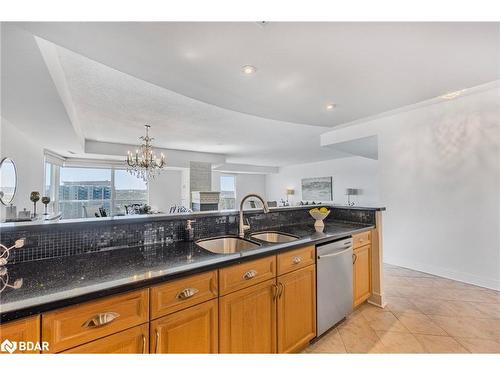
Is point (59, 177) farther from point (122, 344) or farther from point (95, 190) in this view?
point (122, 344)

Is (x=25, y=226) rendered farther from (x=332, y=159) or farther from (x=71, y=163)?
(x=332, y=159)

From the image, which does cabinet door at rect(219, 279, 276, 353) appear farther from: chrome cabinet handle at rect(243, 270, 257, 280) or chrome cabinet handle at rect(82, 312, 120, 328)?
chrome cabinet handle at rect(82, 312, 120, 328)

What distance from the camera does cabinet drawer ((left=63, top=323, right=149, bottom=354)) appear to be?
0.80 metres

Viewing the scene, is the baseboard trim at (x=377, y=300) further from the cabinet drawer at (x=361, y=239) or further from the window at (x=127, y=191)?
the window at (x=127, y=191)

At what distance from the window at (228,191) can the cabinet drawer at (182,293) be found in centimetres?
880

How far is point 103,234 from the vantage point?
4.38ft

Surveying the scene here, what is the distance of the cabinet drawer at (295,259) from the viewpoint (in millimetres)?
1432

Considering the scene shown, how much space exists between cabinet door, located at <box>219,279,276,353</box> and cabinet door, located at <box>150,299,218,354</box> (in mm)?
54

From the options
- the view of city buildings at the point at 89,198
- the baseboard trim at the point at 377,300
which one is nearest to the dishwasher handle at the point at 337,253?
the baseboard trim at the point at 377,300

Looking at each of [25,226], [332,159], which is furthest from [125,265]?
[332,159]

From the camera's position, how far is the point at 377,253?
2.31m

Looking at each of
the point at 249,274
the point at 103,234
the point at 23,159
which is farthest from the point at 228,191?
the point at 249,274

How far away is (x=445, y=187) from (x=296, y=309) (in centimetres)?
305
